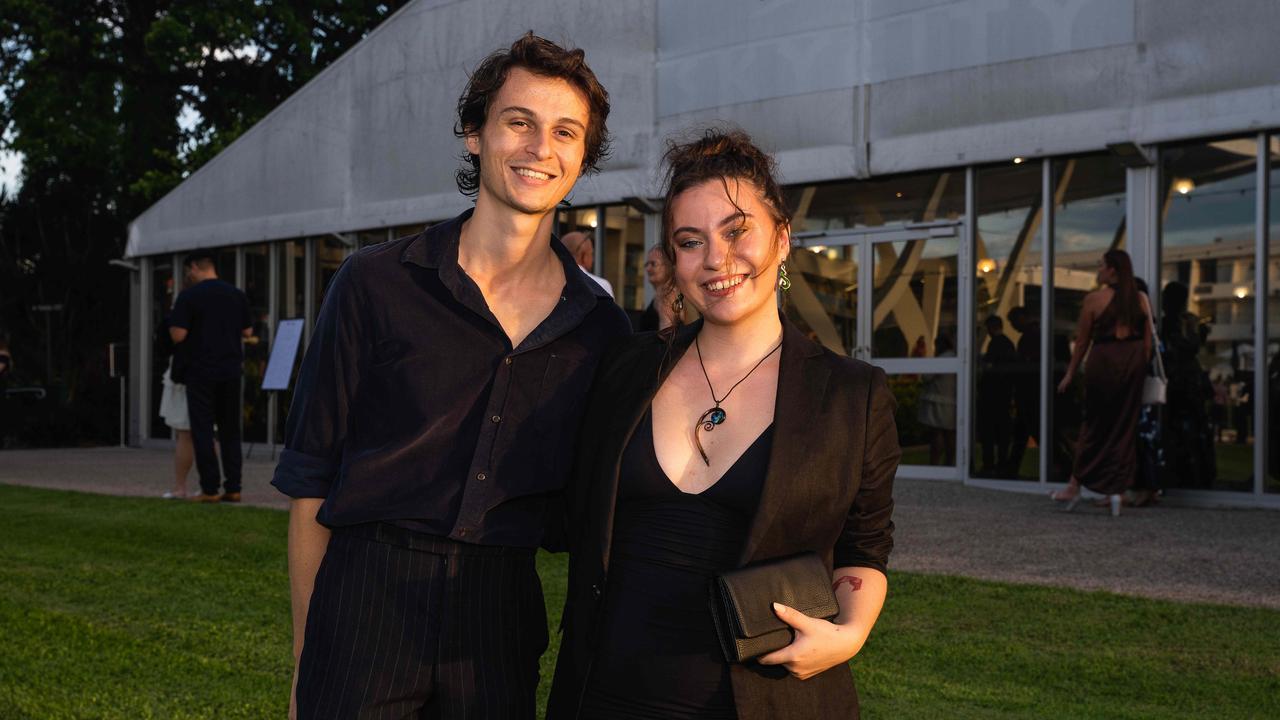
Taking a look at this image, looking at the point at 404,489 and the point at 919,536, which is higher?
the point at 404,489

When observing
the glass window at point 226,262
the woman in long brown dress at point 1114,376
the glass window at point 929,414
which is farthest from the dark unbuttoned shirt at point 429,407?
the glass window at point 226,262

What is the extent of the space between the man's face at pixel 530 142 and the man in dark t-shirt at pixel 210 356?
7959 mm

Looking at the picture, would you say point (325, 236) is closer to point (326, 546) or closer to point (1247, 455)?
point (1247, 455)

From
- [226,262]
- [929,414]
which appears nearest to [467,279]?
[929,414]

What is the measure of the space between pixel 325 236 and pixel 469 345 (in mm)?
16093

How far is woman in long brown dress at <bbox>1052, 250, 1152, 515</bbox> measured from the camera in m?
9.32

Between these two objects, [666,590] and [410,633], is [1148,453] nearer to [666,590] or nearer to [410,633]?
[666,590]

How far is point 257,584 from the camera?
20.9 ft

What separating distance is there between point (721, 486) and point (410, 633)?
568 millimetres

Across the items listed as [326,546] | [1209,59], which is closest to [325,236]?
[1209,59]

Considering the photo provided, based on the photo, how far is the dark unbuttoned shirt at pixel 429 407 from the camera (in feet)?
7.07

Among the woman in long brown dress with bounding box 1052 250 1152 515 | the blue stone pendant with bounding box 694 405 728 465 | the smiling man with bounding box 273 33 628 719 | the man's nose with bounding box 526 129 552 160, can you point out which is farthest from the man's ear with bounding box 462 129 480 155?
the woman in long brown dress with bounding box 1052 250 1152 515

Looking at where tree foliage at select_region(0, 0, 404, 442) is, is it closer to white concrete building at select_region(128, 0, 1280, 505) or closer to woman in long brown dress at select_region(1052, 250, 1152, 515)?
white concrete building at select_region(128, 0, 1280, 505)

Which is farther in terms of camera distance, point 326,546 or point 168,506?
point 168,506
